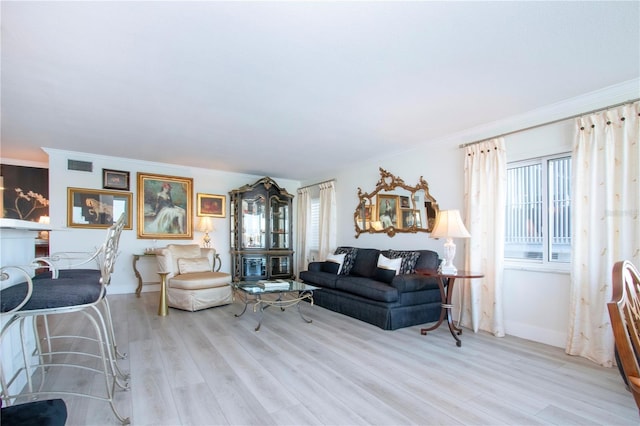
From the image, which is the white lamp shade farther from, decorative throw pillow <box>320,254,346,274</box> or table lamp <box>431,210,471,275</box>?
decorative throw pillow <box>320,254,346,274</box>

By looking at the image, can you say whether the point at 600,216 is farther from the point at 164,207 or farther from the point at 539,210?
the point at 164,207

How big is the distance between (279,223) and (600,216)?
523 centimetres

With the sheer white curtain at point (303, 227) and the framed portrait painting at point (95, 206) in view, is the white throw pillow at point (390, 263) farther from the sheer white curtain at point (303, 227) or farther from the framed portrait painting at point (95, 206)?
the framed portrait painting at point (95, 206)

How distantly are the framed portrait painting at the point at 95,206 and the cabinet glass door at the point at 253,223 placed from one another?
6.57ft

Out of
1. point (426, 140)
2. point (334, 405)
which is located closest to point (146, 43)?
point (334, 405)

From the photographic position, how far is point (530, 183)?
3.54m

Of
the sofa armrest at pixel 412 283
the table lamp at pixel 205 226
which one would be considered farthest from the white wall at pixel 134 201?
the sofa armrest at pixel 412 283

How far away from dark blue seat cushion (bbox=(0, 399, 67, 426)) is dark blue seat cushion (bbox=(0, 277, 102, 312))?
0.63m

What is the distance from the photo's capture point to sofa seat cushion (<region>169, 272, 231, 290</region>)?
4.39 m

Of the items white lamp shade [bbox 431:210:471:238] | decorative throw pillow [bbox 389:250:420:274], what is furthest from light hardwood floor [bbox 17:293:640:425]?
white lamp shade [bbox 431:210:471:238]

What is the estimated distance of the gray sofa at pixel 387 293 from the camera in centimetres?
370

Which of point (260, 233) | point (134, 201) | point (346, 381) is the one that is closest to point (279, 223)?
point (260, 233)

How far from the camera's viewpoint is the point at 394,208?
5.07 meters

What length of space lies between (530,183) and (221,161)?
4670 mm
